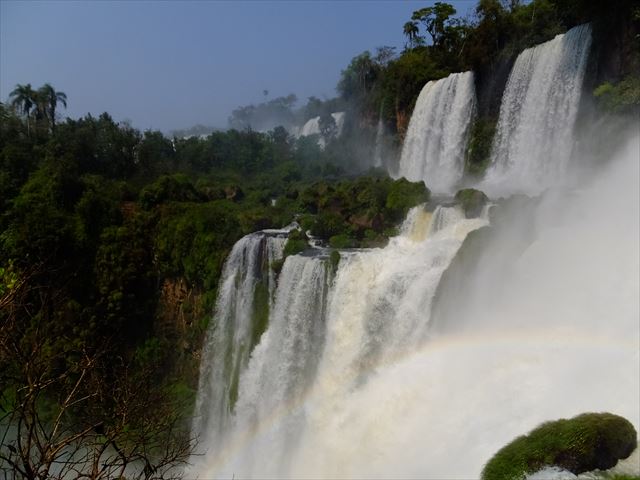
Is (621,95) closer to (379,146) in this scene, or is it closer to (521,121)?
(521,121)

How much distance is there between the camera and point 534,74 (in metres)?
18.1

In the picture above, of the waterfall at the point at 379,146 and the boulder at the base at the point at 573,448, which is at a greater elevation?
the waterfall at the point at 379,146

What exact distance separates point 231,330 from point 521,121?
1271cm

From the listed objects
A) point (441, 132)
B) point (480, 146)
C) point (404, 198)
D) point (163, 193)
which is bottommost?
point (404, 198)

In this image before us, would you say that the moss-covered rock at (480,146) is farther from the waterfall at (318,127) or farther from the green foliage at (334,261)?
the waterfall at (318,127)

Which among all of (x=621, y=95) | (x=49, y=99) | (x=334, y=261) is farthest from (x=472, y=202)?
(x=49, y=99)

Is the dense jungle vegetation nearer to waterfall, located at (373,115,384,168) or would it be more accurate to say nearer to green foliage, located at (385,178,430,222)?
green foliage, located at (385,178,430,222)

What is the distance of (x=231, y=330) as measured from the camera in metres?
16.5

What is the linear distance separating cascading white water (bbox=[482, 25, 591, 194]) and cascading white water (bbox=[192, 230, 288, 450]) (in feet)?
27.9

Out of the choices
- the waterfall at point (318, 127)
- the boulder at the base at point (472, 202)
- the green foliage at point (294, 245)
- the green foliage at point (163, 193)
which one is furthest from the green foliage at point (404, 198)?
the waterfall at point (318, 127)

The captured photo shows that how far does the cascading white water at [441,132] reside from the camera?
72.3ft

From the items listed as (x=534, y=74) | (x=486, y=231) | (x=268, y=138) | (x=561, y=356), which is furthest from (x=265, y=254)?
(x=268, y=138)

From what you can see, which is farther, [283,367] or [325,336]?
[283,367]

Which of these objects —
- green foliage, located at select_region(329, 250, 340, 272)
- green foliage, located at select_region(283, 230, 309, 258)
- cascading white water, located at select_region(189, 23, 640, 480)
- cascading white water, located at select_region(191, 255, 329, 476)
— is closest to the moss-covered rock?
cascading white water, located at select_region(189, 23, 640, 480)
